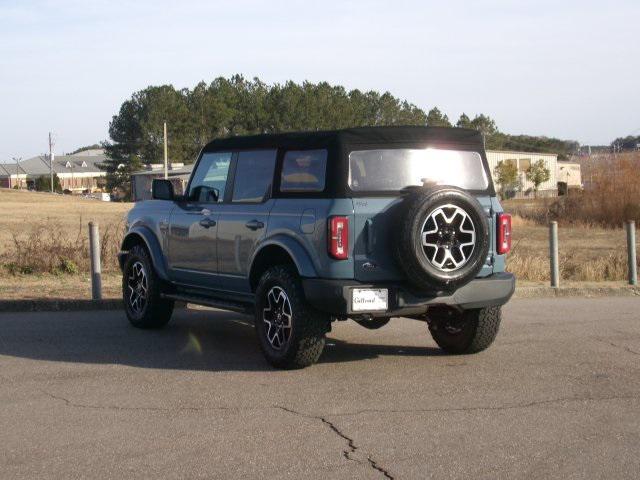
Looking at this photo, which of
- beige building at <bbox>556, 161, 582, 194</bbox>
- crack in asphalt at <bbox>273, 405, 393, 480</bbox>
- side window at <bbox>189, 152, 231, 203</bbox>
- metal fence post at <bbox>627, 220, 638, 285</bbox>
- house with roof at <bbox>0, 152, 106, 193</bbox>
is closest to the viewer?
crack in asphalt at <bbox>273, 405, 393, 480</bbox>

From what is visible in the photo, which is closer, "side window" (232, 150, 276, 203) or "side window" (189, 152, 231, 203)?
"side window" (232, 150, 276, 203)

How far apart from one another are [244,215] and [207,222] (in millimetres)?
717

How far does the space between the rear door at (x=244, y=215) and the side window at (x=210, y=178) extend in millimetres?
201

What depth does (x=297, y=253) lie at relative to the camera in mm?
8750

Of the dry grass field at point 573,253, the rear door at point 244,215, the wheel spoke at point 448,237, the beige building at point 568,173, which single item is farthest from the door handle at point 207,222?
the beige building at point 568,173

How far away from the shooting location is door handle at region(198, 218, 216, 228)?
10111mm

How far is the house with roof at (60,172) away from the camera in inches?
6501

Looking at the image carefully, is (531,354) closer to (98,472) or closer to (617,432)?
(617,432)

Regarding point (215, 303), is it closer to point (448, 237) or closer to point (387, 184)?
point (387, 184)

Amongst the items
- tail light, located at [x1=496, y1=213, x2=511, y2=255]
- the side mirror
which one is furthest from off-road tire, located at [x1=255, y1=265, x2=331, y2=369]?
the side mirror

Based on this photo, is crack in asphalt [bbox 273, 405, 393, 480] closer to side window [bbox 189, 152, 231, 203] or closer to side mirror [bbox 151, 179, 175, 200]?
side window [bbox 189, 152, 231, 203]

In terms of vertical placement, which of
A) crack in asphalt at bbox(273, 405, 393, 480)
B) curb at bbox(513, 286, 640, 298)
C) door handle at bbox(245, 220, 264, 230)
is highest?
door handle at bbox(245, 220, 264, 230)

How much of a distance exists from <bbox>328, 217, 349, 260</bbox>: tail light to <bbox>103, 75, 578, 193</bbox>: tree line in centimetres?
7546

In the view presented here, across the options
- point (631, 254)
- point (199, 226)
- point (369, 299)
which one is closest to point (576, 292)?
point (631, 254)
